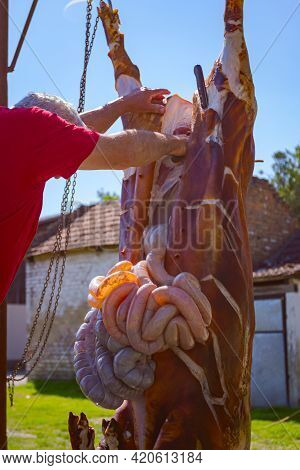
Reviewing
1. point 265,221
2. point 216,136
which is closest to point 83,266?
point 265,221

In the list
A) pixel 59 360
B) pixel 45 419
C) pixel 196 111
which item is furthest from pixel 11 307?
pixel 196 111

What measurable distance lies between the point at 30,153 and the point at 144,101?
1089mm

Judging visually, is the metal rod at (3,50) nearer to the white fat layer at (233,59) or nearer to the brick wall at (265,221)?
the white fat layer at (233,59)

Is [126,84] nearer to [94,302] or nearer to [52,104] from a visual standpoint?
[52,104]

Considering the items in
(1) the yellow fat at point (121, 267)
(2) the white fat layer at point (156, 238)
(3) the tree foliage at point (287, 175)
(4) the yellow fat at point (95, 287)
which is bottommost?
(4) the yellow fat at point (95, 287)

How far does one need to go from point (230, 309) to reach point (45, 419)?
252 inches

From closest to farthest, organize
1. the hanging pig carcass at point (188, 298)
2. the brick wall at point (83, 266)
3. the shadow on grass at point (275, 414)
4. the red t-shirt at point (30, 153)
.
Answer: the red t-shirt at point (30, 153)
the hanging pig carcass at point (188, 298)
the shadow on grass at point (275, 414)
the brick wall at point (83, 266)

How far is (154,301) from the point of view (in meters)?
2.49

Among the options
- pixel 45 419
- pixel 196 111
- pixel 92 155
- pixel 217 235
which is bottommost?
pixel 45 419

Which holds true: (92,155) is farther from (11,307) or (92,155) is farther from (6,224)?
(11,307)

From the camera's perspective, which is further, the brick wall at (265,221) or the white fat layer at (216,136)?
the brick wall at (265,221)

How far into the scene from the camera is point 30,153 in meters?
2.05

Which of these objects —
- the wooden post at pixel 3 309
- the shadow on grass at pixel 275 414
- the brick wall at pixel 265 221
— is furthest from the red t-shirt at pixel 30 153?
the brick wall at pixel 265 221

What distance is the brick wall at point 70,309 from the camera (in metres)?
12.6
